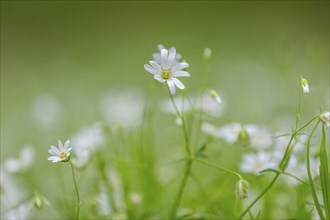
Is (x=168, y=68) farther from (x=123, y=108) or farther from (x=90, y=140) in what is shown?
(x=123, y=108)

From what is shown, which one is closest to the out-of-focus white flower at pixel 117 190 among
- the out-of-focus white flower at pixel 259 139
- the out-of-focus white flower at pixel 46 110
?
the out-of-focus white flower at pixel 259 139

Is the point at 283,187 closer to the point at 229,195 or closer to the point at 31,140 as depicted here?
the point at 229,195

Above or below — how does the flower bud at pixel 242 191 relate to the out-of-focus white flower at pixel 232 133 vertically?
below

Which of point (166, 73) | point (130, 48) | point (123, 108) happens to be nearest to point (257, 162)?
point (166, 73)

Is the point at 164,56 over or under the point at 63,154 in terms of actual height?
over

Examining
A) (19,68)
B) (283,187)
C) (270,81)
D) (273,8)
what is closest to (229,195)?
(283,187)

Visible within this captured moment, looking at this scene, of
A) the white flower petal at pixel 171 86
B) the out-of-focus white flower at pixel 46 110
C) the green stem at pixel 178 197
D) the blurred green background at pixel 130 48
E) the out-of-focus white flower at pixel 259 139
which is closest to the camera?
the white flower petal at pixel 171 86

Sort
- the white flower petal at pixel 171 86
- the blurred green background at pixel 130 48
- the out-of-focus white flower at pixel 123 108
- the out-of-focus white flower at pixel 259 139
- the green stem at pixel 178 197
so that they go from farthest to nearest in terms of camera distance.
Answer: the blurred green background at pixel 130 48, the out-of-focus white flower at pixel 123 108, the out-of-focus white flower at pixel 259 139, the green stem at pixel 178 197, the white flower petal at pixel 171 86

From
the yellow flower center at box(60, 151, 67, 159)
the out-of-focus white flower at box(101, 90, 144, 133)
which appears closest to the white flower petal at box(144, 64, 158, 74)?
the yellow flower center at box(60, 151, 67, 159)

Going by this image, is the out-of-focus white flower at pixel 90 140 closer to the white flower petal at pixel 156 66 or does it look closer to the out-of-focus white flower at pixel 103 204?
the out-of-focus white flower at pixel 103 204
